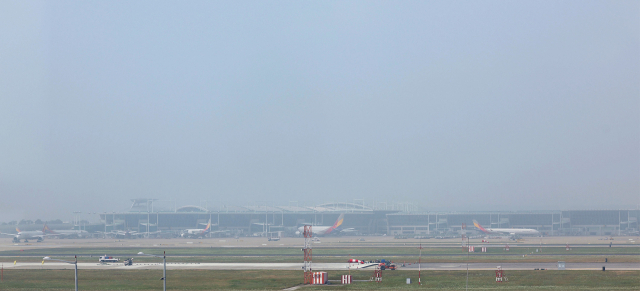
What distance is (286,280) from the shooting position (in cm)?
6619

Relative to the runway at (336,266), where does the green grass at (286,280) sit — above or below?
above

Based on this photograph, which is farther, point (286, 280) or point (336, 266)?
point (336, 266)

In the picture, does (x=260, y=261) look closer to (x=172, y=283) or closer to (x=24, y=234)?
(x=172, y=283)

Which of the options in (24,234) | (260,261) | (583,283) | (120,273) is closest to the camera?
(583,283)

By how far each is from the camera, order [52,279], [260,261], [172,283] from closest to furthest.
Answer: [172,283] < [52,279] < [260,261]

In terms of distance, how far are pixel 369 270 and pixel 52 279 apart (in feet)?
136

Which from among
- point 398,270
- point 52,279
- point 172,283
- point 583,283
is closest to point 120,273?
point 52,279

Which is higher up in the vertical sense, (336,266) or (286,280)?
(286,280)

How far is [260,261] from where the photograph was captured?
316ft

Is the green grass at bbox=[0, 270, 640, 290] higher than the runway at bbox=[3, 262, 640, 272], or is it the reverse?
the green grass at bbox=[0, 270, 640, 290]

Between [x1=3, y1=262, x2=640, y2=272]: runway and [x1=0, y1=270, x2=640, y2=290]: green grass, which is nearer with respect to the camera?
[x1=0, y1=270, x2=640, y2=290]: green grass

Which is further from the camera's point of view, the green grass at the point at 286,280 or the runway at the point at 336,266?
the runway at the point at 336,266

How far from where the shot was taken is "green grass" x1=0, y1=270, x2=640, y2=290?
58719 millimetres

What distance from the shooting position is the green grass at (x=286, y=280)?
58.7 metres
